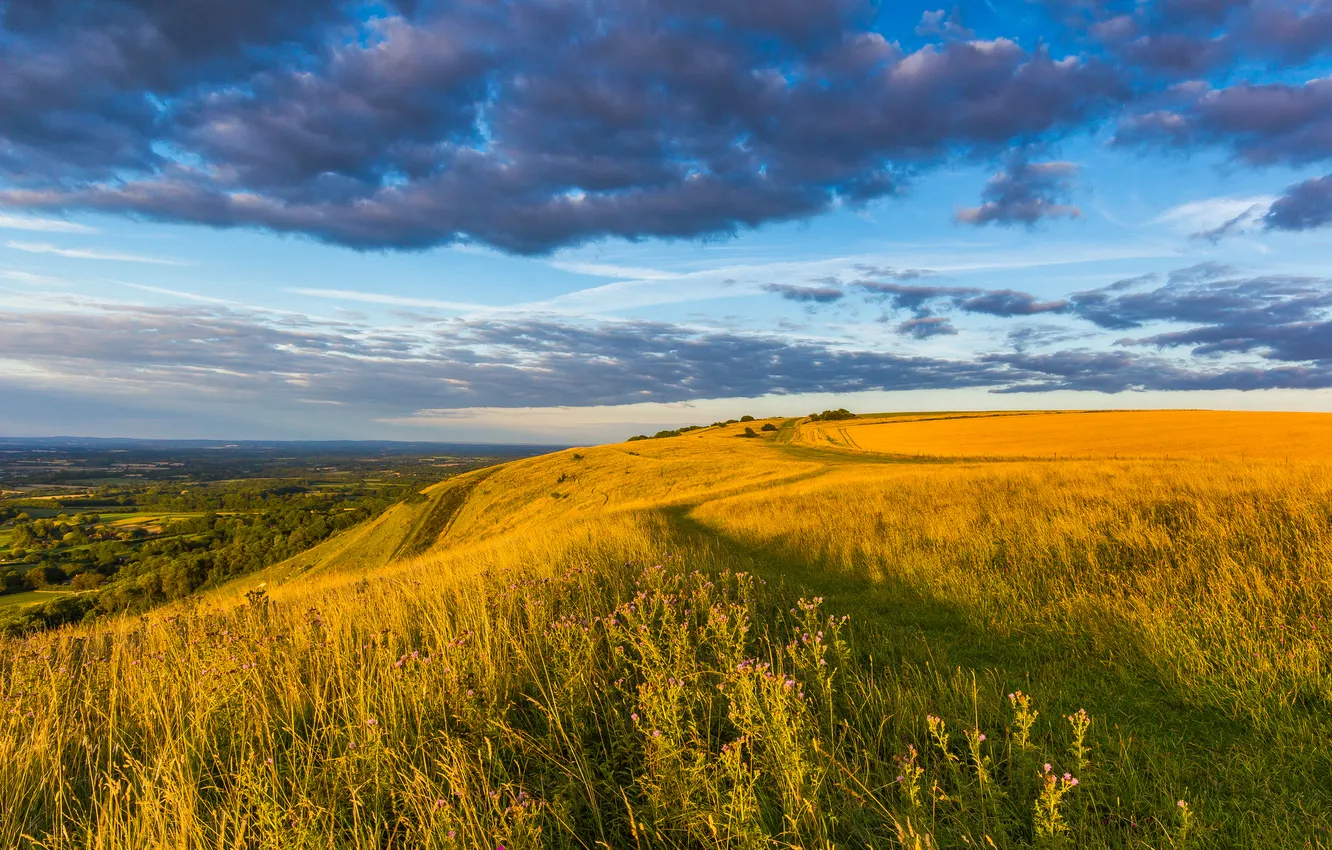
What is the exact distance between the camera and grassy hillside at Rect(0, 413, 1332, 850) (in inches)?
125

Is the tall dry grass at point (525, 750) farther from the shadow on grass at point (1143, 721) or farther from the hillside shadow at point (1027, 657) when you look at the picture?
the hillside shadow at point (1027, 657)

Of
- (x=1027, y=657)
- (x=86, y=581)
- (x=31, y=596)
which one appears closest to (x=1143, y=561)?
(x=1027, y=657)

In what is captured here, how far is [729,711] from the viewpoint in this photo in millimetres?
3893

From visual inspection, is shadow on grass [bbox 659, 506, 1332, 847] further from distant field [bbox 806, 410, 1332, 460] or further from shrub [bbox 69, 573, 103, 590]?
shrub [bbox 69, 573, 103, 590]

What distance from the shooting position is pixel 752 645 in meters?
6.19

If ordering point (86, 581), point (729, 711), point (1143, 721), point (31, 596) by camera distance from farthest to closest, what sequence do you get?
point (86, 581) → point (31, 596) → point (1143, 721) → point (729, 711)

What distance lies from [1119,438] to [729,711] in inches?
1978

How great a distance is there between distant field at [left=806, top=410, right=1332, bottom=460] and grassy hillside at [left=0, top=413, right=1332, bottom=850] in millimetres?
26607

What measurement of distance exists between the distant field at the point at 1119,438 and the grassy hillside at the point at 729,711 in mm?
26607

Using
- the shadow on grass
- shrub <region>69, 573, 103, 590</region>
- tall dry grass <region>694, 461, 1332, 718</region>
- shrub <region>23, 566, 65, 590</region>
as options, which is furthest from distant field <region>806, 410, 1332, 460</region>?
shrub <region>23, 566, 65, 590</region>

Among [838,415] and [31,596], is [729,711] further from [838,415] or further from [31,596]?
[838,415]

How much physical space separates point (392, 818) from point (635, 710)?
5.58 feet

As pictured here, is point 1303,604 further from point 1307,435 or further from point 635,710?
point 1307,435

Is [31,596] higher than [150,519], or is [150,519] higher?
[150,519]
